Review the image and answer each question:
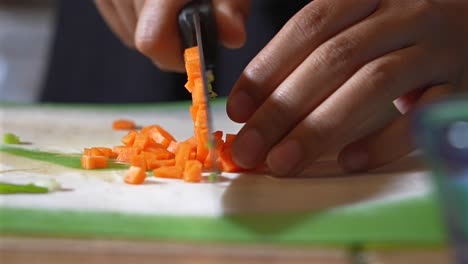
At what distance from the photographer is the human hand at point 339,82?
0.94 m

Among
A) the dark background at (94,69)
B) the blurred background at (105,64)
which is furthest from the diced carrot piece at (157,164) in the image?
the dark background at (94,69)

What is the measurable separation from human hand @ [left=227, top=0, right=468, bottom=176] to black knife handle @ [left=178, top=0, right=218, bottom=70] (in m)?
0.14

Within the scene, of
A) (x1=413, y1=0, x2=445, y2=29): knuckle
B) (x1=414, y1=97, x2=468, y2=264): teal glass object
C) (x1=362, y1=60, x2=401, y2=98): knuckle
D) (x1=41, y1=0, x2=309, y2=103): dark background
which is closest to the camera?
(x1=414, y1=97, x2=468, y2=264): teal glass object

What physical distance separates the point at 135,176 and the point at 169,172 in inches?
2.4

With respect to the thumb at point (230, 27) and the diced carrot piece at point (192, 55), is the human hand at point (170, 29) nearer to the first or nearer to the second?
the thumb at point (230, 27)

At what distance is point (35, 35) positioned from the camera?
11.6 feet

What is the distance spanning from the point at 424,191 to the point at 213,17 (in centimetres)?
54

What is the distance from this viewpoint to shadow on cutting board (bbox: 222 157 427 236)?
0.74 metres

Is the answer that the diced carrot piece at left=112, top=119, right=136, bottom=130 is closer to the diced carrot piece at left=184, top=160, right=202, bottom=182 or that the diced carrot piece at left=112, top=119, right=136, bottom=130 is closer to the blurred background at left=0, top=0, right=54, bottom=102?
the diced carrot piece at left=184, top=160, right=202, bottom=182

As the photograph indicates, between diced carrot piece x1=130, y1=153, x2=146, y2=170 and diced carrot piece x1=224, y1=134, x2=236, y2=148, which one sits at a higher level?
diced carrot piece x1=224, y1=134, x2=236, y2=148

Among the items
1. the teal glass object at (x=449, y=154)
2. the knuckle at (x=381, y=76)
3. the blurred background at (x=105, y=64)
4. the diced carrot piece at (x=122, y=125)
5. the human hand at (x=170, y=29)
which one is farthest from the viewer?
the blurred background at (x=105, y=64)

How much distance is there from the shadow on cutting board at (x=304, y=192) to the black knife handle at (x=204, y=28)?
29cm

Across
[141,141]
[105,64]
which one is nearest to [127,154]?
[141,141]

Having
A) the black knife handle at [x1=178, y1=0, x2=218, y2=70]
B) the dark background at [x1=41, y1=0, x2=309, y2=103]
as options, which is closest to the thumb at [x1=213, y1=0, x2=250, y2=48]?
the black knife handle at [x1=178, y1=0, x2=218, y2=70]
